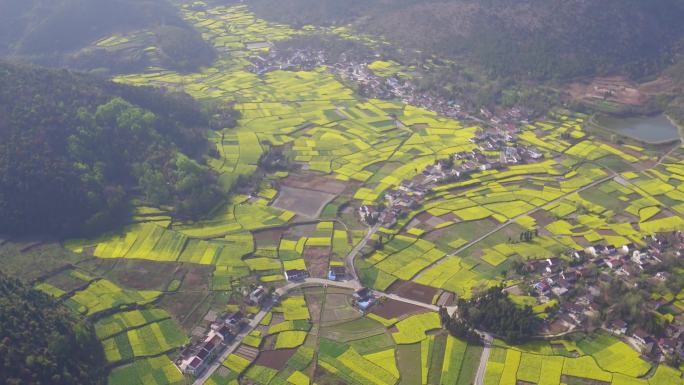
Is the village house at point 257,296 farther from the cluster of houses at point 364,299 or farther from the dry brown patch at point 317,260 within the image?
the cluster of houses at point 364,299

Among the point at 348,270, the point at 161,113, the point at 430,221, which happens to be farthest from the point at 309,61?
the point at 348,270

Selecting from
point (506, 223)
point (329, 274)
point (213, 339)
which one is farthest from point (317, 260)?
point (506, 223)

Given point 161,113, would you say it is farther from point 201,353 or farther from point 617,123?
point 617,123

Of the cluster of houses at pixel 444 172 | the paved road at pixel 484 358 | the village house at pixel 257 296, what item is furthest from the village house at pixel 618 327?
the village house at pixel 257 296

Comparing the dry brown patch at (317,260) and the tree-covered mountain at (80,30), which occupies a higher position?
the tree-covered mountain at (80,30)

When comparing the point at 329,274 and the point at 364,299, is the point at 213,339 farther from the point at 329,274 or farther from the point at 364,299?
the point at 364,299

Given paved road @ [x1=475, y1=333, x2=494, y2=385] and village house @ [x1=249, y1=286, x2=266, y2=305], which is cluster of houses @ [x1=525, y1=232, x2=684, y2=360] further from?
village house @ [x1=249, y1=286, x2=266, y2=305]

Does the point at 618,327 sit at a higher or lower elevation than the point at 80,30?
lower
